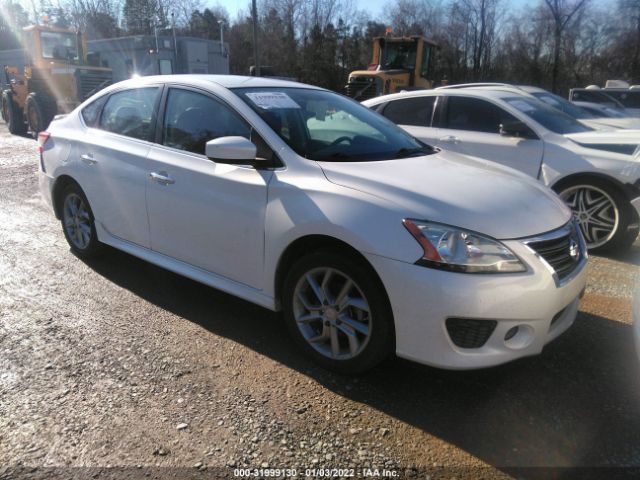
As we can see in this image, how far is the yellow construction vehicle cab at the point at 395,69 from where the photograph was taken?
1609 centimetres

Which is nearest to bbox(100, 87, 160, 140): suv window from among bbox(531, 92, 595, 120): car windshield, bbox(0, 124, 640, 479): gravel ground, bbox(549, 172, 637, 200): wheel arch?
bbox(0, 124, 640, 479): gravel ground

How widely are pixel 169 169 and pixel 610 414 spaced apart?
120 inches

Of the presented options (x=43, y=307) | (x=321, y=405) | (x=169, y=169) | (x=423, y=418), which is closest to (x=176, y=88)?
(x=169, y=169)

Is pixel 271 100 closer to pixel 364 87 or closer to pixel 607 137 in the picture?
pixel 607 137

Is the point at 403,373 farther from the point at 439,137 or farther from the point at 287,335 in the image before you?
the point at 439,137

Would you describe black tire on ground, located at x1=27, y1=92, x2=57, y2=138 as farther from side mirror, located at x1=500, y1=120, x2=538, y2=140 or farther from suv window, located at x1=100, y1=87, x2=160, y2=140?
side mirror, located at x1=500, y1=120, x2=538, y2=140

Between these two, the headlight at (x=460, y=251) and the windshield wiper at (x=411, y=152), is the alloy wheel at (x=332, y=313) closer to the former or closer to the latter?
the headlight at (x=460, y=251)

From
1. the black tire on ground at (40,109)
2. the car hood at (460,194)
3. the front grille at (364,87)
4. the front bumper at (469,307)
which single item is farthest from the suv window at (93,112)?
the front grille at (364,87)

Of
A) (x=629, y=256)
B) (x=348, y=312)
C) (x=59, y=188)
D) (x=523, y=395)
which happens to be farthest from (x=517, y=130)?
(x=59, y=188)

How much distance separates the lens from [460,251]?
249 cm

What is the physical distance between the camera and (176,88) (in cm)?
377

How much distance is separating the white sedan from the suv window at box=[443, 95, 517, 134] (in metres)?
2.50

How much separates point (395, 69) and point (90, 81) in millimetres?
9609

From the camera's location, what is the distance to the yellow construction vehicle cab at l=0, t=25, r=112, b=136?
14727 millimetres
